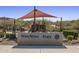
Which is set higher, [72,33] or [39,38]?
[72,33]

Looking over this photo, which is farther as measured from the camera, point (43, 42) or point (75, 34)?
point (75, 34)

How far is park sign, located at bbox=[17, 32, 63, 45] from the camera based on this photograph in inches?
510

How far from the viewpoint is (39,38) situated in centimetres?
1298

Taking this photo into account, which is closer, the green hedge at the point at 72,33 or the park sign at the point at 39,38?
the park sign at the point at 39,38

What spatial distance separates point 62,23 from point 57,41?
251cm

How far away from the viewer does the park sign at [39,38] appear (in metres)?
13.0

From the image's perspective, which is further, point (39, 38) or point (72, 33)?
point (72, 33)

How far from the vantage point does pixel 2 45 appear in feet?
→ 42.9

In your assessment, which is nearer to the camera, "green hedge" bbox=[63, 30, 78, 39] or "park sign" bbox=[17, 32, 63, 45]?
"park sign" bbox=[17, 32, 63, 45]
